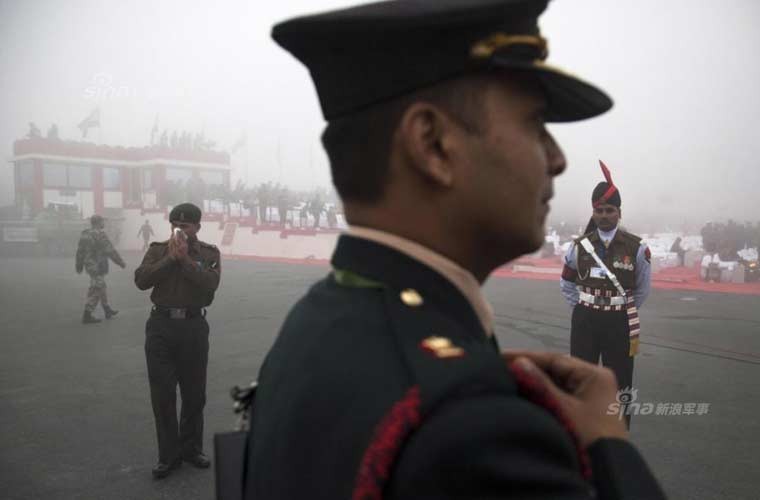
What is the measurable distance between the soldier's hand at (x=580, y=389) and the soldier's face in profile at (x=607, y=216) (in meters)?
4.22

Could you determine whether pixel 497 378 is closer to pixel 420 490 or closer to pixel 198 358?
pixel 420 490

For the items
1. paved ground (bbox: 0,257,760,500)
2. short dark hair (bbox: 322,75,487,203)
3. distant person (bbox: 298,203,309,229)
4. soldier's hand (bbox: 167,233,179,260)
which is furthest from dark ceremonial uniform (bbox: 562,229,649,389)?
distant person (bbox: 298,203,309,229)

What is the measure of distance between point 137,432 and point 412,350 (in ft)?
14.6

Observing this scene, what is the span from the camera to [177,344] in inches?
160

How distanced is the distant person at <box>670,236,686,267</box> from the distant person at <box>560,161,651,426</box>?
15.2 metres

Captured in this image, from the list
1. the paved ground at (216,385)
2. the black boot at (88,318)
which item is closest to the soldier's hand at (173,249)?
the paved ground at (216,385)

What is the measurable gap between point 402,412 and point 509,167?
43 cm

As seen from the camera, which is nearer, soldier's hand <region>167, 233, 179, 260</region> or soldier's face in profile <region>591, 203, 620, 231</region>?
soldier's hand <region>167, 233, 179, 260</region>

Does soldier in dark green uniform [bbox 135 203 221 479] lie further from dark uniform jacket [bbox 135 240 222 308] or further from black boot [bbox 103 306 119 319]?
black boot [bbox 103 306 119 319]

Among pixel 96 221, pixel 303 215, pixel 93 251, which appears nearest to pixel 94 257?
pixel 93 251

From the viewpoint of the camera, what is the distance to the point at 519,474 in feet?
2.05

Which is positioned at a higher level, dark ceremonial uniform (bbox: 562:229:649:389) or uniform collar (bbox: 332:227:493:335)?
uniform collar (bbox: 332:227:493:335)

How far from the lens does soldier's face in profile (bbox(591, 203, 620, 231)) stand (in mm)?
4840

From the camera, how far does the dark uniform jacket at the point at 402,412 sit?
636mm
